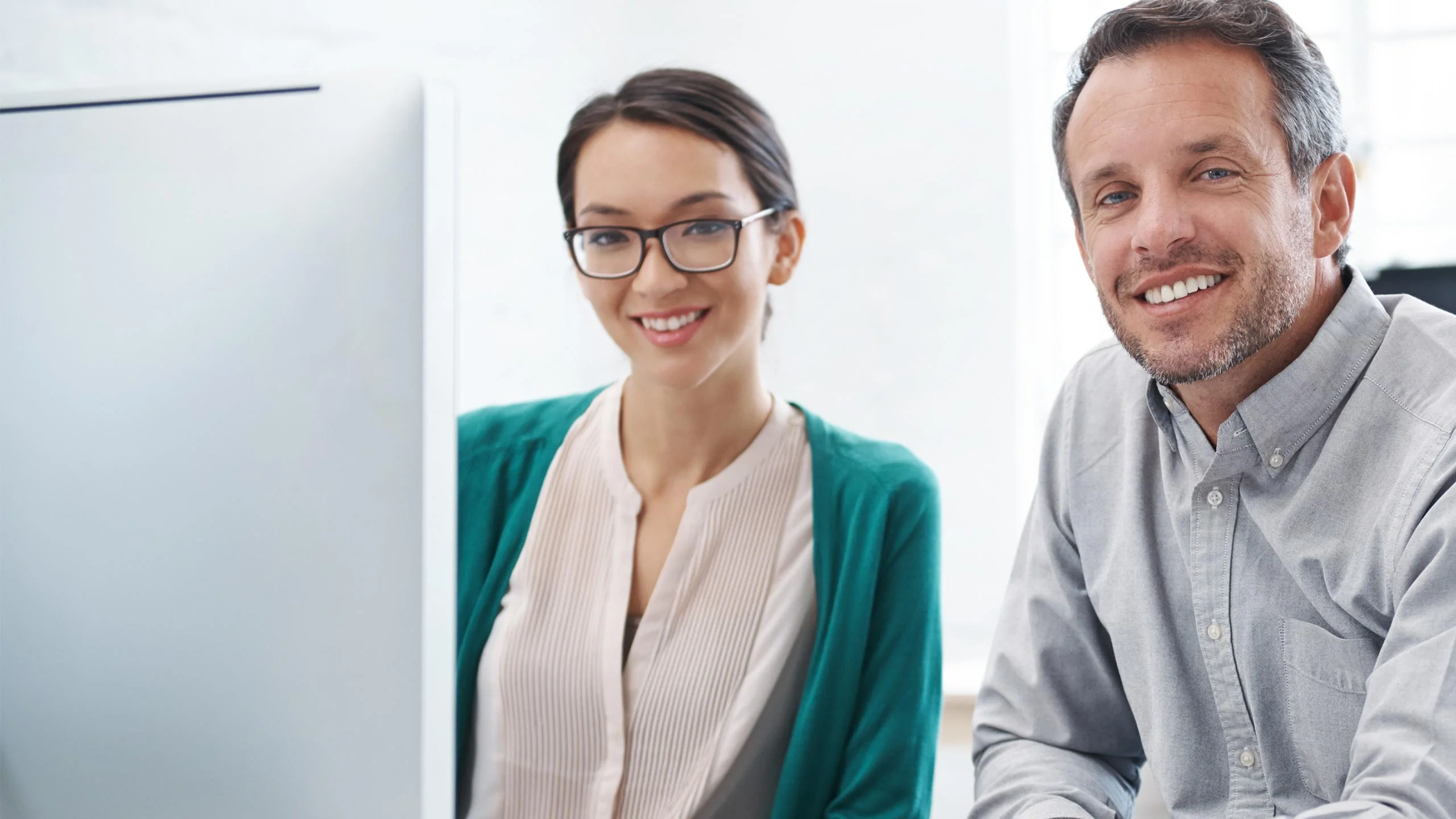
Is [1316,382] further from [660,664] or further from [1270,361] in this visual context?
[660,664]

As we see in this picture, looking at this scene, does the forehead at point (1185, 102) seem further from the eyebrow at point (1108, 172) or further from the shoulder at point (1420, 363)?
the shoulder at point (1420, 363)

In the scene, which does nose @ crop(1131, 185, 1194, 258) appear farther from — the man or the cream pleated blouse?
the cream pleated blouse

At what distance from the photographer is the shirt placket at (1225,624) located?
3.42ft

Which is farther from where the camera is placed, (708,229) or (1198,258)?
(708,229)

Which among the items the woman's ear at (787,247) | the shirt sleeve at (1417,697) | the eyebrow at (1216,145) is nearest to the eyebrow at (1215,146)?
the eyebrow at (1216,145)

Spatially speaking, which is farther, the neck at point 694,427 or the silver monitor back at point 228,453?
the neck at point 694,427

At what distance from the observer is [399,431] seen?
541mm

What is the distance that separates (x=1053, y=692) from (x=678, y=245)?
2.17ft

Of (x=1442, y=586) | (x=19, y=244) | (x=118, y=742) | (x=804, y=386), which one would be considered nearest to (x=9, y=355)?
(x=19, y=244)

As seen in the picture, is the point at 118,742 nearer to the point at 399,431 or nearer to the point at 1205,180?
the point at 399,431

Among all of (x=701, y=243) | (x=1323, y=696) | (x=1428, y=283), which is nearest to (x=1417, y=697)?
(x=1323, y=696)

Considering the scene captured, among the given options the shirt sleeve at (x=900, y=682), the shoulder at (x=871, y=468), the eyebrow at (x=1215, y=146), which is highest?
the eyebrow at (x=1215, y=146)

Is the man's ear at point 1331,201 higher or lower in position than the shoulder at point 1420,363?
higher

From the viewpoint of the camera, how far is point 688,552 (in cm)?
134
